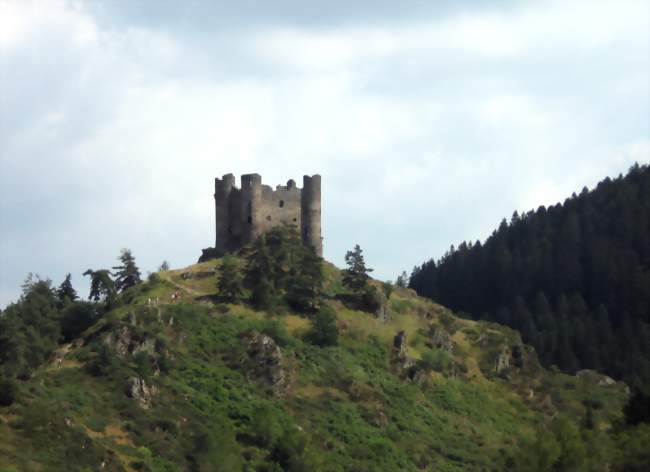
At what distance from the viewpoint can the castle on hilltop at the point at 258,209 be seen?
9906 centimetres

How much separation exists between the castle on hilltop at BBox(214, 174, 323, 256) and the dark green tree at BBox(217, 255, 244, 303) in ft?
24.4

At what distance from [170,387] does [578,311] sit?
96896 mm

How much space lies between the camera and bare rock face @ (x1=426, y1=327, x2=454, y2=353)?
9719 cm

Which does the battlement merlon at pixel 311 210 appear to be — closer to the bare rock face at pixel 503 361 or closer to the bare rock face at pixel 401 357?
the bare rock face at pixel 401 357

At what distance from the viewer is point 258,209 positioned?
9912cm

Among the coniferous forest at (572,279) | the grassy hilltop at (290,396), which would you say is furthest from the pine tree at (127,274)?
→ the coniferous forest at (572,279)

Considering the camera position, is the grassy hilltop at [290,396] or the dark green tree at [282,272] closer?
the grassy hilltop at [290,396]

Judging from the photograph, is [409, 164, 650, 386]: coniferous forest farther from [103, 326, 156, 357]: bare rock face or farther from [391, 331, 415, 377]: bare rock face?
[103, 326, 156, 357]: bare rock face

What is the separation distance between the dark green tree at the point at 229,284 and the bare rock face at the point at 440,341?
17261 mm

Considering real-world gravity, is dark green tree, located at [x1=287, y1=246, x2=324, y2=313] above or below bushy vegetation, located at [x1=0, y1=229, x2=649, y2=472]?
above

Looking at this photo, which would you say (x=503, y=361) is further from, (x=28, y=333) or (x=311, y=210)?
(x=28, y=333)

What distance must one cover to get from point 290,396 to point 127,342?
1247 cm

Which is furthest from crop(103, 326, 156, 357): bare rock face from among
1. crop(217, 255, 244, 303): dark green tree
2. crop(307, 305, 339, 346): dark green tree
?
crop(307, 305, 339, 346): dark green tree

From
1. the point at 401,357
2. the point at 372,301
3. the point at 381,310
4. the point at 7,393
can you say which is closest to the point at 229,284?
the point at 372,301
